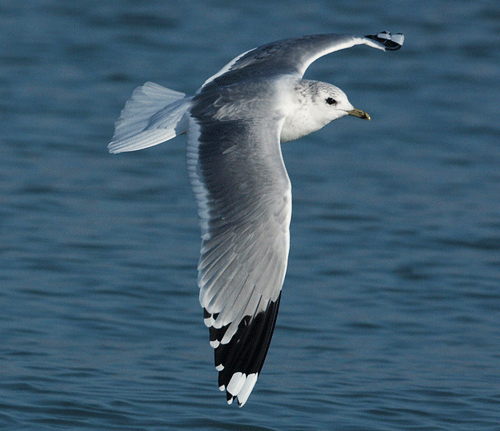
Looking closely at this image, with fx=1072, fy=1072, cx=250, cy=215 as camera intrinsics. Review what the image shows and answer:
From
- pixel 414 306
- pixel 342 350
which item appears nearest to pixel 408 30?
pixel 414 306

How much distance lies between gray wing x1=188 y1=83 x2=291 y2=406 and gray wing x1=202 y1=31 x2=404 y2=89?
3.12 ft

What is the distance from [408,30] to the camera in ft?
42.1

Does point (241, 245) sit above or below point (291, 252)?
above

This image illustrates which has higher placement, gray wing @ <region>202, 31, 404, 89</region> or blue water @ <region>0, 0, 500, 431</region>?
gray wing @ <region>202, 31, 404, 89</region>

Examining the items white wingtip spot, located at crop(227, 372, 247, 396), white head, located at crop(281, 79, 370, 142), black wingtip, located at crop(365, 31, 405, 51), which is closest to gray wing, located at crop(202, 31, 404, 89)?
black wingtip, located at crop(365, 31, 405, 51)

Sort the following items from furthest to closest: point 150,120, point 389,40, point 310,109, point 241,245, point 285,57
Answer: point 389,40, point 285,57, point 150,120, point 310,109, point 241,245

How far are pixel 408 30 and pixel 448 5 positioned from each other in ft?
3.42

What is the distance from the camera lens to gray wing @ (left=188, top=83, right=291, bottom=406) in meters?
4.52

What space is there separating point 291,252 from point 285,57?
180 cm

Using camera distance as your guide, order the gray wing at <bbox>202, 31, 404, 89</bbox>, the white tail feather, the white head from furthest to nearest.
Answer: the gray wing at <bbox>202, 31, 404, 89</bbox> < the white head < the white tail feather

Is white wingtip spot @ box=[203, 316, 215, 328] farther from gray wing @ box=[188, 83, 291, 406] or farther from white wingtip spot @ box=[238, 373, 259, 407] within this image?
white wingtip spot @ box=[238, 373, 259, 407]

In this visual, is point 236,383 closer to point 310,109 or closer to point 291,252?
point 310,109

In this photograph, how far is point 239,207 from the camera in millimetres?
4672

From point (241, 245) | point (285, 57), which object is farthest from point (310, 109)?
point (241, 245)
